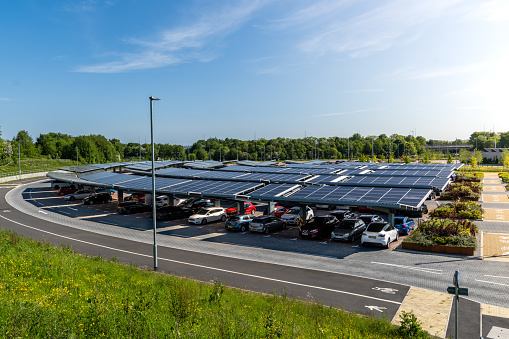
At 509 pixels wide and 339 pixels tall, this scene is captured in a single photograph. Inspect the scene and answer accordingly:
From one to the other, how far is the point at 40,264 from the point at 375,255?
721 inches

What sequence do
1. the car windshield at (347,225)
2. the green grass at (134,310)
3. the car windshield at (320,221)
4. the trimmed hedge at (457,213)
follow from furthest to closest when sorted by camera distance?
the trimmed hedge at (457,213) < the car windshield at (320,221) < the car windshield at (347,225) < the green grass at (134,310)

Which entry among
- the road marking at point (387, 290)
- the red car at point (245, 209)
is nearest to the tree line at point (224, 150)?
the red car at point (245, 209)

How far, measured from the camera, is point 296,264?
1986cm

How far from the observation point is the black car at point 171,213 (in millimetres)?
33938

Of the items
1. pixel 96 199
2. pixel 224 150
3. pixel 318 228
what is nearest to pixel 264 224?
pixel 318 228

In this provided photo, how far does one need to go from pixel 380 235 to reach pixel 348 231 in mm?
2633

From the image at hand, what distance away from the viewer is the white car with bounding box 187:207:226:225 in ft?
105

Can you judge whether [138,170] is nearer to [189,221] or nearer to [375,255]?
[189,221]

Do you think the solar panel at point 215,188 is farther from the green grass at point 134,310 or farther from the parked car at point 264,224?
the green grass at point 134,310

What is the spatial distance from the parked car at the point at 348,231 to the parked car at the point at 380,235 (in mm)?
1451

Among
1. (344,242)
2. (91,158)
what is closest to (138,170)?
(344,242)

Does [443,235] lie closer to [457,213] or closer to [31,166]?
[457,213]

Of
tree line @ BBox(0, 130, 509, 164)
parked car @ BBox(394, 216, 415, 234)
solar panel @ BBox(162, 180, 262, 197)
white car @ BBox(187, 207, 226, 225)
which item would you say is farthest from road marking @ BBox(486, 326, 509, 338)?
tree line @ BBox(0, 130, 509, 164)

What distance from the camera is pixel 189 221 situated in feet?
106
